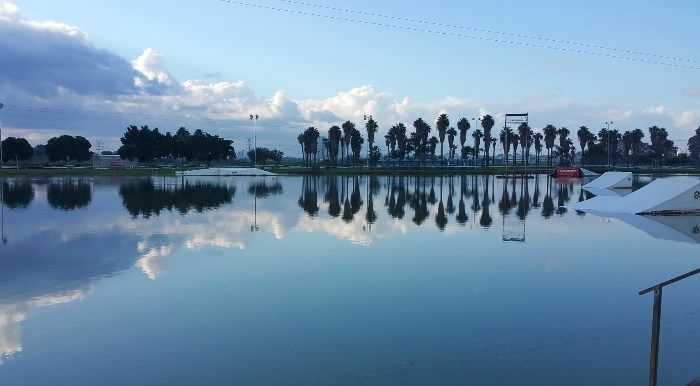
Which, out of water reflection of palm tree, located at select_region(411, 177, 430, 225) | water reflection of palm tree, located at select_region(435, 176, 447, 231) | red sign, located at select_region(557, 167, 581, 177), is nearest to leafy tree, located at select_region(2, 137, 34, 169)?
red sign, located at select_region(557, 167, 581, 177)

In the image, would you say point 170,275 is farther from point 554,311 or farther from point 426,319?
point 554,311

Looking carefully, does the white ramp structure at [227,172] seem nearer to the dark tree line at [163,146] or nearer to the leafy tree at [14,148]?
the dark tree line at [163,146]

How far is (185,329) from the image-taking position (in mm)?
10906

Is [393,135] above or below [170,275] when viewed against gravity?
above

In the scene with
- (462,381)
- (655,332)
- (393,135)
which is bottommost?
(462,381)

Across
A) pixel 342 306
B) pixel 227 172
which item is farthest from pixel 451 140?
pixel 342 306

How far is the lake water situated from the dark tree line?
423ft

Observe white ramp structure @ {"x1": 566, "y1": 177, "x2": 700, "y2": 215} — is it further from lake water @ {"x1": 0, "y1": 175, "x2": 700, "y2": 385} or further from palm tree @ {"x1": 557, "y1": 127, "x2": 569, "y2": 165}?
palm tree @ {"x1": 557, "y1": 127, "x2": 569, "y2": 165}

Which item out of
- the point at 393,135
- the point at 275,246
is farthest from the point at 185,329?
the point at 393,135

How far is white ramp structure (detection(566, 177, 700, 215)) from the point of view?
3253cm

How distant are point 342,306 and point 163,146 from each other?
15194cm

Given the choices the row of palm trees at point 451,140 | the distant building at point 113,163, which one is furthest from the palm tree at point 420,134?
the distant building at point 113,163

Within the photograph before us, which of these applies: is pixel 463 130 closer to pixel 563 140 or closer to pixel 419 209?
pixel 563 140

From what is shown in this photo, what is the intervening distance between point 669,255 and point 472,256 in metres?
7.07
